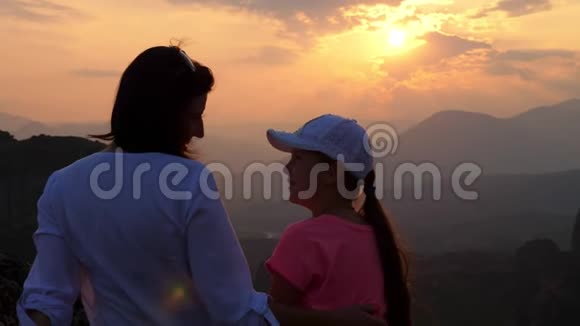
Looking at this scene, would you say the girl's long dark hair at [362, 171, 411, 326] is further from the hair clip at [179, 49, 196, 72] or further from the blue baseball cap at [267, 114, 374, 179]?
the hair clip at [179, 49, 196, 72]

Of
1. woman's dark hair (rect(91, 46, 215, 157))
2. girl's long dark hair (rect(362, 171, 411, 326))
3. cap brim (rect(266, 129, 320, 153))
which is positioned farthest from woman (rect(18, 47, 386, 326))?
girl's long dark hair (rect(362, 171, 411, 326))

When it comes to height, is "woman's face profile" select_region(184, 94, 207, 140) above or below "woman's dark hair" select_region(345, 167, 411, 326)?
above

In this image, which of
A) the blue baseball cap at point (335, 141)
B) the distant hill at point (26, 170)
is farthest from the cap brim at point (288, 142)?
the distant hill at point (26, 170)

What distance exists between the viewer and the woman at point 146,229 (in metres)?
1.98

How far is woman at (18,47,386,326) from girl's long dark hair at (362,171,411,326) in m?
0.77

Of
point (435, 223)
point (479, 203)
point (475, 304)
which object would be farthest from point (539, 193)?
point (475, 304)

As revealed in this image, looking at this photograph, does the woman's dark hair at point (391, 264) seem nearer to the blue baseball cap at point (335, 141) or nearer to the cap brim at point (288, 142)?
the blue baseball cap at point (335, 141)

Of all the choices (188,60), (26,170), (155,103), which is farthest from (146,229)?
(26,170)

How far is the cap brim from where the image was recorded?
2803 millimetres

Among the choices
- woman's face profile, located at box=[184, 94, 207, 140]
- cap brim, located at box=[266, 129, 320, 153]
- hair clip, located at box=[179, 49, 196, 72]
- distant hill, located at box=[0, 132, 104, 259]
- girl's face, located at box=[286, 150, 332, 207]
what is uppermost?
hair clip, located at box=[179, 49, 196, 72]

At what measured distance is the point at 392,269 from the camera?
2.71 m

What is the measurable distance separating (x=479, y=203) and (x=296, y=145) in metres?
135

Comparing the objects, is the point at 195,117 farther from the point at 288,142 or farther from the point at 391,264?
the point at 391,264

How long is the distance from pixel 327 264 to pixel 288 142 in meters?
0.58
